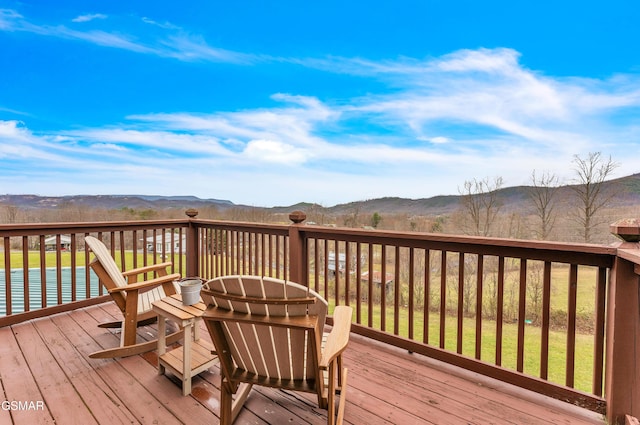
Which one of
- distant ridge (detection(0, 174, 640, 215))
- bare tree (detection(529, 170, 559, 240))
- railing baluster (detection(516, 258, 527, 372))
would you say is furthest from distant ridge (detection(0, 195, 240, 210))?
bare tree (detection(529, 170, 559, 240))

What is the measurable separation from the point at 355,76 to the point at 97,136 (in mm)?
7929

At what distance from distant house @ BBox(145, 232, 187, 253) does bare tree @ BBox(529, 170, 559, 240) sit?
335 inches

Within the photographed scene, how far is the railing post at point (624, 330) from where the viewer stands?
5.22 ft

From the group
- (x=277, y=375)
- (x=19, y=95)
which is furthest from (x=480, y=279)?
(x=19, y=95)

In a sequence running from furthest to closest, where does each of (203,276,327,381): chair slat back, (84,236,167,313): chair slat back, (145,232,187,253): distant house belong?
(145,232,187,253): distant house
(84,236,167,313): chair slat back
(203,276,327,381): chair slat back

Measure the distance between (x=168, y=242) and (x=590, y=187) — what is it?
31.1 feet

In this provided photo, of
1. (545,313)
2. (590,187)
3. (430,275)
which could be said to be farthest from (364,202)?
(545,313)

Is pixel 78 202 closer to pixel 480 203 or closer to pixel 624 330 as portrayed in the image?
pixel 624 330

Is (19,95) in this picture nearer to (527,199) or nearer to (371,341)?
(371,341)

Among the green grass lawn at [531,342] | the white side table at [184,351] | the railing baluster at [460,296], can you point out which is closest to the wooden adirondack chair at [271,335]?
the white side table at [184,351]

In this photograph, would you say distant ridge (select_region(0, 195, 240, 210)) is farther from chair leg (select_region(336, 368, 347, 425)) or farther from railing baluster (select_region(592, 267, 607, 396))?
railing baluster (select_region(592, 267, 607, 396))

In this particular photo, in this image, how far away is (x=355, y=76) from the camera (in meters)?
8.62

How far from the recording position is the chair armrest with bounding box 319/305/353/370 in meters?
1.26

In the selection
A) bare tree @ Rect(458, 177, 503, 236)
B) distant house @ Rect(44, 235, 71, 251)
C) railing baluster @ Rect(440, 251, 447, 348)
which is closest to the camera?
railing baluster @ Rect(440, 251, 447, 348)
